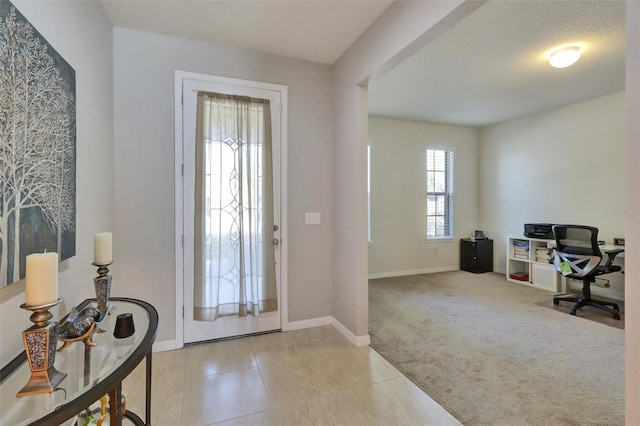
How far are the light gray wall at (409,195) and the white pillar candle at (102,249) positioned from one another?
4.07 meters

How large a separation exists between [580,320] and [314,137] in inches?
138

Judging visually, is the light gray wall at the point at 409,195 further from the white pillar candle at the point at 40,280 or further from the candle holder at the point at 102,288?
the white pillar candle at the point at 40,280

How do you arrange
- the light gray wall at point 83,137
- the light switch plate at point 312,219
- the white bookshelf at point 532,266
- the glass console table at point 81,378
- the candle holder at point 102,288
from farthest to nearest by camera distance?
the white bookshelf at point 532,266
the light switch plate at point 312,219
the candle holder at point 102,288
the light gray wall at point 83,137
the glass console table at point 81,378

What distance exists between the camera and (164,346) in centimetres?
250

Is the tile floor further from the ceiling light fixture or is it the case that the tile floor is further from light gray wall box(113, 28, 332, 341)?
the ceiling light fixture

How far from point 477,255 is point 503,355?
127 inches

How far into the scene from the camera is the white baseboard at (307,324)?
2888 mm

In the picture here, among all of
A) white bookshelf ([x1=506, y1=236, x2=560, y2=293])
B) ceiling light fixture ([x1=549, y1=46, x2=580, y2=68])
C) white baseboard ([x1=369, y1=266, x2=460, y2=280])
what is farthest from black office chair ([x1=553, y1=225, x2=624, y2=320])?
white baseboard ([x1=369, y1=266, x2=460, y2=280])

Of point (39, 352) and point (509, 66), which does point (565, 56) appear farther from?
point (39, 352)

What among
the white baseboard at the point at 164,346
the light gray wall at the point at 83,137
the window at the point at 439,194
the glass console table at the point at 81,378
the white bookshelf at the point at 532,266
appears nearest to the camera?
the glass console table at the point at 81,378

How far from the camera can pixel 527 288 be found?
14.5 feet

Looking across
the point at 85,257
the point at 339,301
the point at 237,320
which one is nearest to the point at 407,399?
the point at 339,301

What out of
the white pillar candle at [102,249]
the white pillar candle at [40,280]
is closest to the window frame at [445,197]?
the white pillar candle at [102,249]

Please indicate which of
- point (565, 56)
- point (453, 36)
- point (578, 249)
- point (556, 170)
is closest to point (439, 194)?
point (556, 170)
